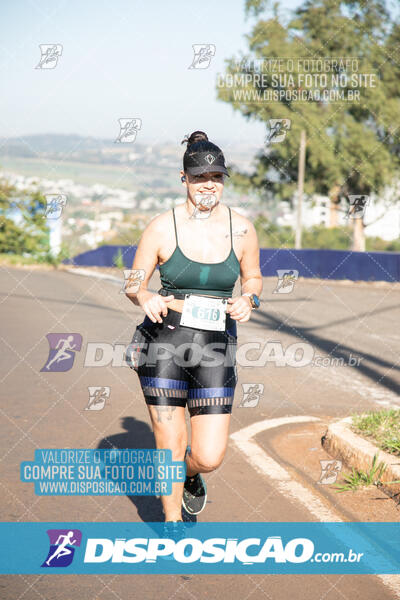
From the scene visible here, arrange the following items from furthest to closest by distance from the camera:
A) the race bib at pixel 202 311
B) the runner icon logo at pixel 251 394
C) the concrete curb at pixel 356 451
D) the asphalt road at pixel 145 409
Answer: the runner icon logo at pixel 251 394 → the concrete curb at pixel 356 451 → the race bib at pixel 202 311 → the asphalt road at pixel 145 409

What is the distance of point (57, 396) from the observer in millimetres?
7758

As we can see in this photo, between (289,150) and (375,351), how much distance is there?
113 feet

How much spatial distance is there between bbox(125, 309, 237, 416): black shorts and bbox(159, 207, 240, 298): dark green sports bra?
137 mm

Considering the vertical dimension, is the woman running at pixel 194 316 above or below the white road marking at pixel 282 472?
above

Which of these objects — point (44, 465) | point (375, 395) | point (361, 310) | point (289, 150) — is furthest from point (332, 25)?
point (44, 465)

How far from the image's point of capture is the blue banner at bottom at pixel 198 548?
3.92m

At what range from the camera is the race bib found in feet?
13.0

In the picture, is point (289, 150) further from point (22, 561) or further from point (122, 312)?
point (22, 561)

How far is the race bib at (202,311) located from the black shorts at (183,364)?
5 centimetres

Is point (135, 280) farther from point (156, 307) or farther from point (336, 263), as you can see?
point (336, 263)

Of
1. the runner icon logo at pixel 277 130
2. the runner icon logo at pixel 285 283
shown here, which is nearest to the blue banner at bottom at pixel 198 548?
the runner icon logo at pixel 285 283

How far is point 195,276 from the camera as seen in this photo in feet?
13.1

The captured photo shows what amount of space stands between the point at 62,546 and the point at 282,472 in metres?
1.86

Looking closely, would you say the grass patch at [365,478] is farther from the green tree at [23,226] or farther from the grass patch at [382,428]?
the green tree at [23,226]
